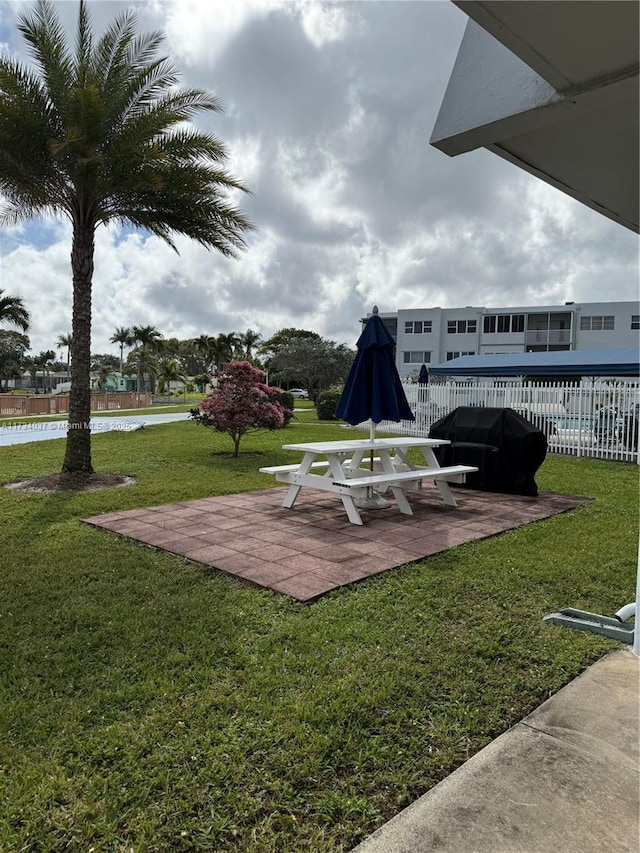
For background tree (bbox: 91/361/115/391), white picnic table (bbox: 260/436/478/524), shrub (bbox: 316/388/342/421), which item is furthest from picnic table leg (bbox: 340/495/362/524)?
background tree (bbox: 91/361/115/391)

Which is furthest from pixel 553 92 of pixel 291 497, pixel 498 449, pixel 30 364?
pixel 30 364

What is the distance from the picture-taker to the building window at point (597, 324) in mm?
40750

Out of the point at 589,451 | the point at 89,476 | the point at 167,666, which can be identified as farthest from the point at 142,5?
the point at 589,451

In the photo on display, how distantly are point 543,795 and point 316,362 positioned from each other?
105 ft

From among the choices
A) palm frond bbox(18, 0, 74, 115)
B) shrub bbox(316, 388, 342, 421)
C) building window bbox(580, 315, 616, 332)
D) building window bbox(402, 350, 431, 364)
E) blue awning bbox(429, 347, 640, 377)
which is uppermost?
building window bbox(580, 315, 616, 332)

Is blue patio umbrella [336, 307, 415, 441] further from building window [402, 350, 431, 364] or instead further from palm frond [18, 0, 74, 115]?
building window [402, 350, 431, 364]

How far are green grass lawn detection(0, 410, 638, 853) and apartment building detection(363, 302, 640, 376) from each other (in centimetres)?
3884

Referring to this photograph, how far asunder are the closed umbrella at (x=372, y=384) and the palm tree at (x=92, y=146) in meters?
4.16

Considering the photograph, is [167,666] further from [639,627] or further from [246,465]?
[246,465]

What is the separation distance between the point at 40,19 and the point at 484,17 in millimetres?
9061

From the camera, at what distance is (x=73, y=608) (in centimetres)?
379

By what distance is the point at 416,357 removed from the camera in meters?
47.0

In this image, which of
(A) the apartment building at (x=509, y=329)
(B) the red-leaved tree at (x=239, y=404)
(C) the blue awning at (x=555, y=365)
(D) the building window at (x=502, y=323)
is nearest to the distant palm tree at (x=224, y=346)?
(A) the apartment building at (x=509, y=329)

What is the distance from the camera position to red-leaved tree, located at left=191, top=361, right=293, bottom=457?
37.9 feet
